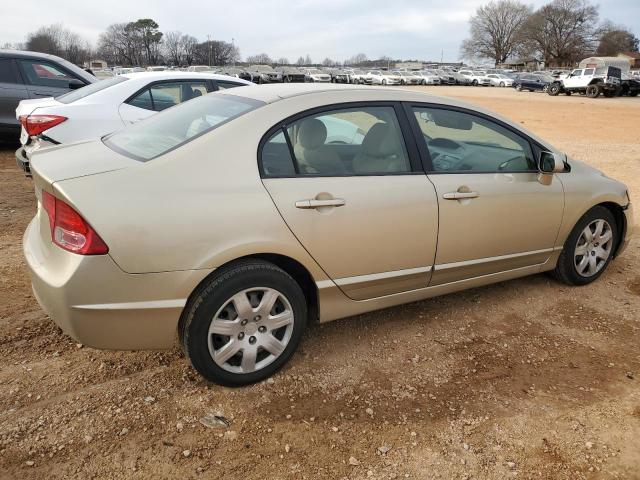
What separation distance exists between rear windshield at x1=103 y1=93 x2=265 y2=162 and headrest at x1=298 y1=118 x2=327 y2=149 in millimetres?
274

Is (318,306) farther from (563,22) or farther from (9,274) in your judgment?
(563,22)

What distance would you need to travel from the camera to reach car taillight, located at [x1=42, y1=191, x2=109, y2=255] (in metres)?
2.29

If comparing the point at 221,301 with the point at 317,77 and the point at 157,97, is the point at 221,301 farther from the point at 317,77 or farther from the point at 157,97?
the point at 317,77

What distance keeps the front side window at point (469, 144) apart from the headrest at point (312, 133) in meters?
0.67

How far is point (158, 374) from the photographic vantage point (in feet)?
9.41

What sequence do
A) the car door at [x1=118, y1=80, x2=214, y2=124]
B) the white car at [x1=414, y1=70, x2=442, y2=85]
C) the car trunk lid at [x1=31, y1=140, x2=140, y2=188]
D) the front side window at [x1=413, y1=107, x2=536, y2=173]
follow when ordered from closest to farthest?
the car trunk lid at [x1=31, y1=140, x2=140, y2=188], the front side window at [x1=413, y1=107, x2=536, y2=173], the car door at [x1=118, y1=80, x2=214, y2=124], the white car at [x1=414, y1=70, x2=442, y2=85]

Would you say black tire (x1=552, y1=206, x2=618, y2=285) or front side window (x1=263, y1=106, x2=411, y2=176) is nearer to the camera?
front side window (x1=263, y1=106, x2=411, y2=176)

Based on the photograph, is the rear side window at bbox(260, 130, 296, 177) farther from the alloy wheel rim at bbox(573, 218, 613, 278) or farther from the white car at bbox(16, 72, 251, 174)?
the white car at bbox(16, 72, 251, 174)

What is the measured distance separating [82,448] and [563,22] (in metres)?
104

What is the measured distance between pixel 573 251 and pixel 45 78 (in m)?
8.35

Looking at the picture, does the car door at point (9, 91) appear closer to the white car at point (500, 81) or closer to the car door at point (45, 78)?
the car door at point (45, 78)

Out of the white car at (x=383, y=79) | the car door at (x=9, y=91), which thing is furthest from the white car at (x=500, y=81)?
the car door at (x=9, y=91)

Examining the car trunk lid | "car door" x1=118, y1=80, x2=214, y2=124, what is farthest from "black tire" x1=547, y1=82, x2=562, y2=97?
the car trunk lid

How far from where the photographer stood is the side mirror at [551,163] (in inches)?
140
